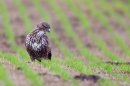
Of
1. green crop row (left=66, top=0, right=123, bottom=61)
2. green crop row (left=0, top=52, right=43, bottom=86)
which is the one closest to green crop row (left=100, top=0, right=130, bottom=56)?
green crop row (left=66, top=0, right=123, bottom=61)

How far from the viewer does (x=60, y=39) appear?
85.4 ft

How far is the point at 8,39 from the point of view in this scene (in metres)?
24.5

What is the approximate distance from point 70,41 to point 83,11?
28.4ft

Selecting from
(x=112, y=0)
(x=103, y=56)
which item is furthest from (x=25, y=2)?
(x=103, y=56)

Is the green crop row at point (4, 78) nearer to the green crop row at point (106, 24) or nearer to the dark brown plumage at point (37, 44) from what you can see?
the dark brown plumage at point (37, 44)

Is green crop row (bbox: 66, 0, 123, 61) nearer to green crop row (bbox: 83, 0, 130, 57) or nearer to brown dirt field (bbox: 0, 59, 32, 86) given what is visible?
green crop row (bbox: 83, 0, 130, 57)

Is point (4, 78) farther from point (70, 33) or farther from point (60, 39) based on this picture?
point (70, 33)

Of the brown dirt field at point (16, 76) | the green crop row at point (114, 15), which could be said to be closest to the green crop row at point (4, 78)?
the brown dirt field at point (16, 76)

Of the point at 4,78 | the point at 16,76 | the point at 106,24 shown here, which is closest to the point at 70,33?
the point at 106,24

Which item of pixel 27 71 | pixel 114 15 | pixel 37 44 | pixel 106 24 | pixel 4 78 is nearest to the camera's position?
pixel 4 78

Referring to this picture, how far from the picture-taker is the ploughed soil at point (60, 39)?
11.1 meters

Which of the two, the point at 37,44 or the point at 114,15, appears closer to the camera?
the point at 37,44

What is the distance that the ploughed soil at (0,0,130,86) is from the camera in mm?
11148

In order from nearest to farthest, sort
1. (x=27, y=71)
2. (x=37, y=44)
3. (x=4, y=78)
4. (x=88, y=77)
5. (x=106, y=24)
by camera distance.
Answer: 1. (x=4, y=78)
2. (x=88, y=77)
3. (x=27, y=71)
4. (x=37, y=44)
5. (x=106, y=24)
